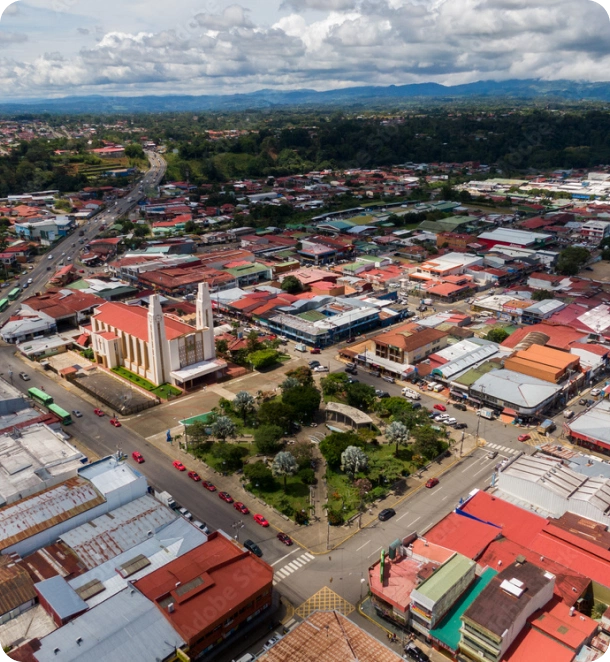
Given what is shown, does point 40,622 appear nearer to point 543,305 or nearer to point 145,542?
point 145,542

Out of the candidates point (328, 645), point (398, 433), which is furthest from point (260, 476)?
point (328, 645)

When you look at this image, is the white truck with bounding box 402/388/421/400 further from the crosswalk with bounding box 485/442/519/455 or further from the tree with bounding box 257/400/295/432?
the tree with bounding box 257/400/295/432

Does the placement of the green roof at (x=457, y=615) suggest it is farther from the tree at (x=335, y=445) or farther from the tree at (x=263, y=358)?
the tree at (x=263, y=358)

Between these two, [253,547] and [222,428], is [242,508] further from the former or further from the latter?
[222,428]

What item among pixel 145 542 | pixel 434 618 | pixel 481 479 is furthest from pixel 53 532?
pixel 481 479

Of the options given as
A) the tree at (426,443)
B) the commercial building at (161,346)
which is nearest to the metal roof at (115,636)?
the tree at (426,443)

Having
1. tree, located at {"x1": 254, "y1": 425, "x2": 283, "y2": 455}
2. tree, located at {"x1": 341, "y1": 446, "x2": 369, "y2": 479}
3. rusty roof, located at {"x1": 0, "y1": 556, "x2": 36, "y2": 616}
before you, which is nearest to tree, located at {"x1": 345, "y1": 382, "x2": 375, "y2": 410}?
tree, located at {"x1": 254, "y1": 425, "x2": 283, "y2": 455}
